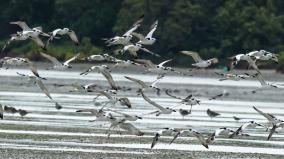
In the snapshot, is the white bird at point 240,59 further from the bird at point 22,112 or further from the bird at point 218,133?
the bird at point 22,112

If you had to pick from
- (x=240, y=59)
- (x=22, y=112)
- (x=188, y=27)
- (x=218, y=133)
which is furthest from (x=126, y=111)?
(x=188, y=27)

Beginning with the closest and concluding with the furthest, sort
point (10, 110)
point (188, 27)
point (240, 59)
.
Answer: point (240, 59) → point (10, 110) → point (188, 27)

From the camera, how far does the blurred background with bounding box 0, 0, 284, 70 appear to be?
3666 inches

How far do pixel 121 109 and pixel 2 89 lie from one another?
1153cm

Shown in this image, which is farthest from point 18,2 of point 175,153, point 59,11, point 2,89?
point 175,153

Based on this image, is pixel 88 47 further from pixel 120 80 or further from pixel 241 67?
pixel 120 80

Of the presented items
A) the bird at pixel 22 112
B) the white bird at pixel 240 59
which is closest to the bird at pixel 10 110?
the bird at pixel 22 112

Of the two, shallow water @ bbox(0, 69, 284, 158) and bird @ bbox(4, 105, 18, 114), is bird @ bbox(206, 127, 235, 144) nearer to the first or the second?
shallow water @ bbox(0, 69, 284, 158)

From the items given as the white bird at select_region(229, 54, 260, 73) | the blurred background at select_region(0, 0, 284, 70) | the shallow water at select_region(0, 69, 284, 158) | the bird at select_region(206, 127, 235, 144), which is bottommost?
the blurred background at select_region(0, 0, 284, 70)

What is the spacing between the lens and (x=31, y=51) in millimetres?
95688

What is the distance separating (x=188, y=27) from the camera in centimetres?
9431

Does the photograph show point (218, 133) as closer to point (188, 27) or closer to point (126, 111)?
point (126, 111)

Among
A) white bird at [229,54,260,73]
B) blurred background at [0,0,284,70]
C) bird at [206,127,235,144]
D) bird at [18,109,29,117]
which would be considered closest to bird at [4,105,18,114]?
bird at [18,109,29,117]

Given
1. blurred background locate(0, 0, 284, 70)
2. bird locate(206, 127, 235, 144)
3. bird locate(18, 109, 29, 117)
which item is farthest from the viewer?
blurred background locate(0, 0, 284, 70)
